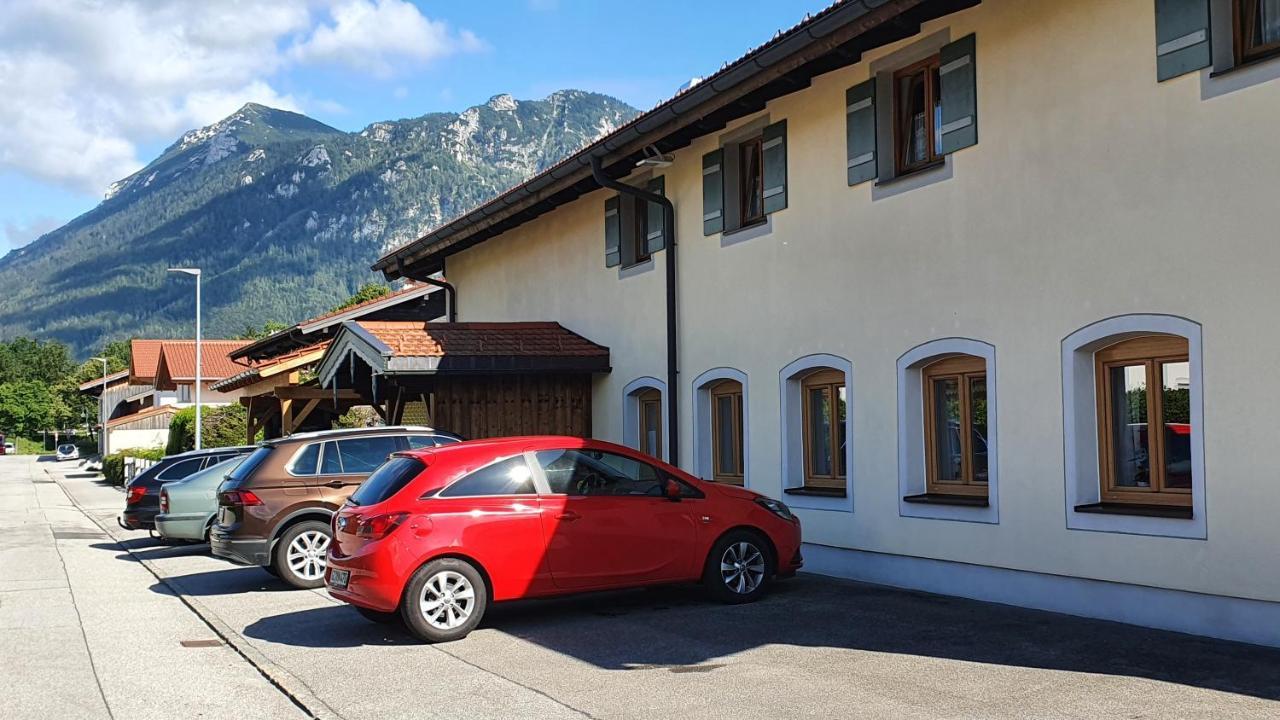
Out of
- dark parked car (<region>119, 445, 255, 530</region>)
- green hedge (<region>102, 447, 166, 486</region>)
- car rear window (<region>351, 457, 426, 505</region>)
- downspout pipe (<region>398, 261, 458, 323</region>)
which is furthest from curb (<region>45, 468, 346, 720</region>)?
green hedge (<region>102, 447, 166, 486</region>)

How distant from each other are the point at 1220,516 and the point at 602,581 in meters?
4.78

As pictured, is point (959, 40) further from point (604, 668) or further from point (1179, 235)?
point (604, 668)

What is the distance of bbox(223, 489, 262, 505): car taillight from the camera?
43.5 ft

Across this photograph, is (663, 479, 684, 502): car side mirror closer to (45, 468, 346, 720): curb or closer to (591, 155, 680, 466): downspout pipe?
(45, 468, 346, 720): curb

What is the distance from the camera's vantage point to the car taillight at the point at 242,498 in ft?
43.5

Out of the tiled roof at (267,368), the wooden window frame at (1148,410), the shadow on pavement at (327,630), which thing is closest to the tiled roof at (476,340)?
the shadow on pavement at (327,630)

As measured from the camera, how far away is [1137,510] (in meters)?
9.66

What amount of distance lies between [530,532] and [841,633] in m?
2.61

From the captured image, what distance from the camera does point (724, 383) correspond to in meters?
15.8

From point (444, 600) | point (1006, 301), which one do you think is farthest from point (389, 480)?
point (1006, 301)

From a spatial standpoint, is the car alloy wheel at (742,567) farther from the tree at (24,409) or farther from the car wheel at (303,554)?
the tree at (24,409)

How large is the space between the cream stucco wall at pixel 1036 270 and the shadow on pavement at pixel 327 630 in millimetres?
5071

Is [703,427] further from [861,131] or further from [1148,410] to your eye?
[1148,410]

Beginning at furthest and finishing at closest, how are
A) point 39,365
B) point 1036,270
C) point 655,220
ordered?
point 39,365
point 655,220
point 1036,270
